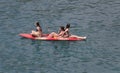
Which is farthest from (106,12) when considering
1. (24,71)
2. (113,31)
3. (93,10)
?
(24,71)

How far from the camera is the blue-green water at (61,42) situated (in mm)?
58625

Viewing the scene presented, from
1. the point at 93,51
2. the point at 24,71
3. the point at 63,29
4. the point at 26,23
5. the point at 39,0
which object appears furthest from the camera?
the point at 39,0

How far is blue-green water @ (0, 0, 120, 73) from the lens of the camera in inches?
2308

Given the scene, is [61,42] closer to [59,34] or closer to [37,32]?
[59,34]

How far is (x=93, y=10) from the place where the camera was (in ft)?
250

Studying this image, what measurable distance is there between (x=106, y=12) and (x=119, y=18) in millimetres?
3248

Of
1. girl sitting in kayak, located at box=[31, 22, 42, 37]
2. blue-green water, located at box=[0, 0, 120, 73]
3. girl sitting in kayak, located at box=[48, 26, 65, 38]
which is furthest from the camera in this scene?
girl sitting in kayak, located at box=[31, 22, 42, 37]

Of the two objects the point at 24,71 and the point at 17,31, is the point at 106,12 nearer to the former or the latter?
the point at 17,31

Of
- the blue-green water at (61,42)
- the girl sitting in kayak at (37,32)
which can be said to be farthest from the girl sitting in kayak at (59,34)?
the girl sitting in kayak at (37,32)

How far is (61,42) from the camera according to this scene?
65.4 metres

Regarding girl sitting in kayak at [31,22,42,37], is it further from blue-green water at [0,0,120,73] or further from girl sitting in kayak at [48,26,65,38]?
girl sitting in kayak at [48,26,65,38]

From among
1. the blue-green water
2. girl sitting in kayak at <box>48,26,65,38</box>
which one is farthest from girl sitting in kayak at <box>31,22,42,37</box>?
girl sitting in kayak at <box>48,26,65,38</box>

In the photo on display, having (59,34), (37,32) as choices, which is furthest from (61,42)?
(37,32)

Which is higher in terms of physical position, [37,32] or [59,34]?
[37,32]
